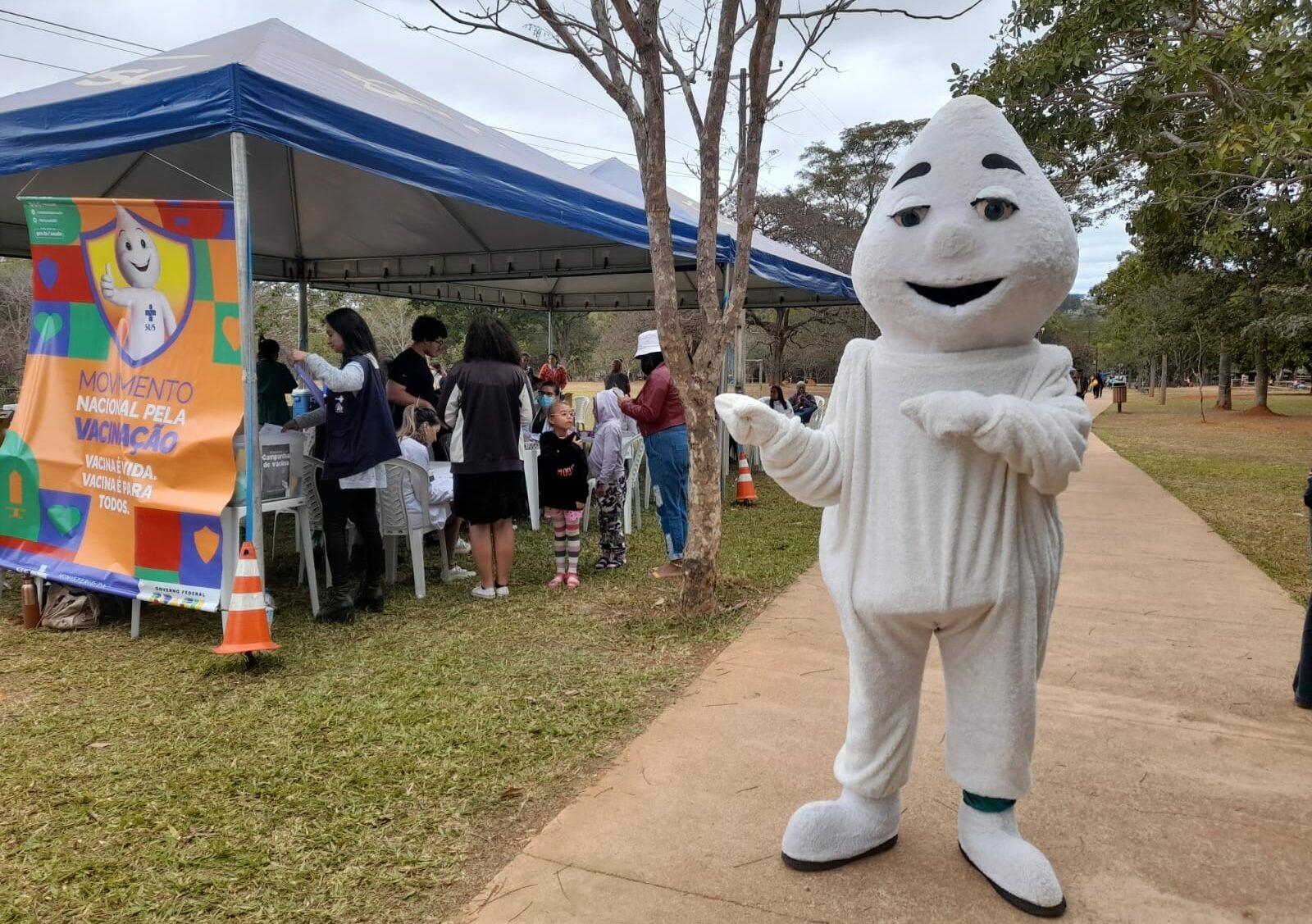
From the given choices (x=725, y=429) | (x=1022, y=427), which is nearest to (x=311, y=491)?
(x=1022, y=427)

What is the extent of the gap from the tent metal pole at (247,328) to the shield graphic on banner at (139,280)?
353 mm

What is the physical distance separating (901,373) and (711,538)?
271 centimetres

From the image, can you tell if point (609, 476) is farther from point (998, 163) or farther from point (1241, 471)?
point (1241, 471)

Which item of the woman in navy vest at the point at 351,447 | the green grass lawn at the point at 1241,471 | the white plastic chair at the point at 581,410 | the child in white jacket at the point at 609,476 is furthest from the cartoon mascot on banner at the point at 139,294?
the green grass lawn at the point at 1241,471

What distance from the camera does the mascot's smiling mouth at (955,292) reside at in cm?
216

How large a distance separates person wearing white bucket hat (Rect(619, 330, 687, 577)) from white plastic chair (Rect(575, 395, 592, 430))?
287 cm

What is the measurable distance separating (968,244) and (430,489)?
3944 mm

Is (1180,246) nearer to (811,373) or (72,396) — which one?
(72,396)

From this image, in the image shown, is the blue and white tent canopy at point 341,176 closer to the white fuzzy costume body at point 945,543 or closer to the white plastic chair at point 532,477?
the white plastic chair at point 532,477

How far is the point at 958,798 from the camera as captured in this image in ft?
9.35

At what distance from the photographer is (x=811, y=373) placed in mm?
50000

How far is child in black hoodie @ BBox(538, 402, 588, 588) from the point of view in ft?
18.3

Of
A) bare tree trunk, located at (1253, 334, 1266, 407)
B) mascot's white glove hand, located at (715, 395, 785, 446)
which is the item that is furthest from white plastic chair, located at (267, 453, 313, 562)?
bare tree trunk, located at (1253, 334, 1266, 407)

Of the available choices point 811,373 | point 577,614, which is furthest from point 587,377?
point 577,614
